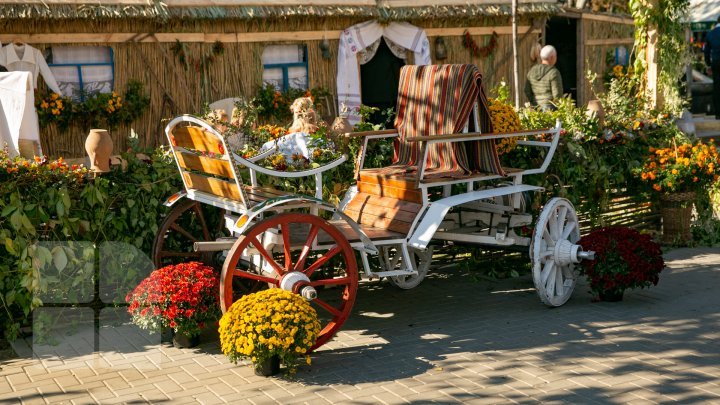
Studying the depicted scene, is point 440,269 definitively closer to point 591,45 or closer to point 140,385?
point 140,385

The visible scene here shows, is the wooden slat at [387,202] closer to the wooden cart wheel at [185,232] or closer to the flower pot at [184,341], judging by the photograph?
the wooden cart wheel at [185,232]

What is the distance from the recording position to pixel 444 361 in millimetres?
6332

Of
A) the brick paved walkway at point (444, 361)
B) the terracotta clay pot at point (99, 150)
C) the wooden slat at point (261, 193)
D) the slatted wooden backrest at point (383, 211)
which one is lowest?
the brick paved walkway at point (444, 361)

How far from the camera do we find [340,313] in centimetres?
653

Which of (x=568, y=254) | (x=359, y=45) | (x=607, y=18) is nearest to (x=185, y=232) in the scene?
(x=568, y=254)

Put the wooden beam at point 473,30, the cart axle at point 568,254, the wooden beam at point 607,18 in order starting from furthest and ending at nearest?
the wooden beam at point 607,18 < the wooden beam at point 473,30 < the cart axle at point 568,254

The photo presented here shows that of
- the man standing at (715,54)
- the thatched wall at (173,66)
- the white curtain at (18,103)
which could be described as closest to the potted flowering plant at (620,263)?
the white curtain at (18,103)

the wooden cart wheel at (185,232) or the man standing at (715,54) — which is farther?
the man standing at (715,54)

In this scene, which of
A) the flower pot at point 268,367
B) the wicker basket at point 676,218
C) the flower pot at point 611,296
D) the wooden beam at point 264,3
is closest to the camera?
the flower pot at point 268,367

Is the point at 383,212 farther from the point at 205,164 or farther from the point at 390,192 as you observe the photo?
the point at 205,164

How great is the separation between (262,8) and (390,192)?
23.1 feet

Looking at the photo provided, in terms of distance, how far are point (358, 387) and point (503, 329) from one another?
65.4 inches

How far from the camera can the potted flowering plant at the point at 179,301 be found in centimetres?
643

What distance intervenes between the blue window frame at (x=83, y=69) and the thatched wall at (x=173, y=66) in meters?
0.16
